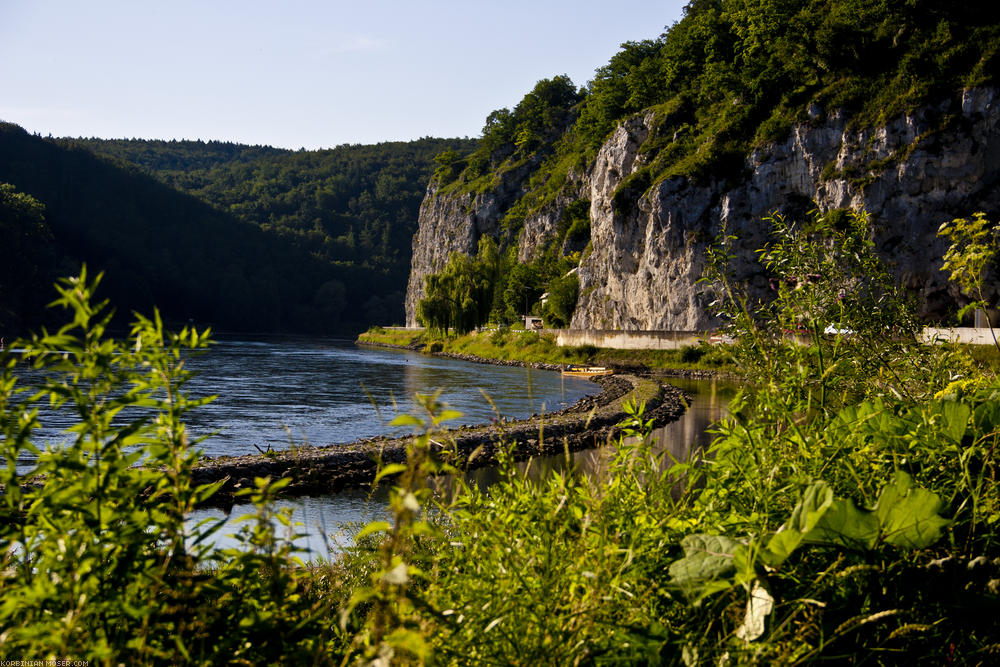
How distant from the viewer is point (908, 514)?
7.05 feet

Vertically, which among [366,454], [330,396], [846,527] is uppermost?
[846,527]

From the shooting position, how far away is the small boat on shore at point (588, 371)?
177ft

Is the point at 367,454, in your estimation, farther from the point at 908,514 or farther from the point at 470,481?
the point at 908,514

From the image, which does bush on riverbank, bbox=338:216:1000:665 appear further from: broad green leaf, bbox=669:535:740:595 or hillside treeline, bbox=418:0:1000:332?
hillside treeline, bbox=418:0:1000:332

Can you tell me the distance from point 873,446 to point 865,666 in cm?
93

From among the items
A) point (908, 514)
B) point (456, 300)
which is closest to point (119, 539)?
point (908, 514)

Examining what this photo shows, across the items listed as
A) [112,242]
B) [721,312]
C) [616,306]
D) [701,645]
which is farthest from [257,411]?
[112,242]

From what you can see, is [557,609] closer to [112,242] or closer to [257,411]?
[257,411]

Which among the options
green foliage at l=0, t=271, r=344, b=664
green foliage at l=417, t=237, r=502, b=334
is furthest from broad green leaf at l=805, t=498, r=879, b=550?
green foliage at l=417, t=237, r=502, b=334

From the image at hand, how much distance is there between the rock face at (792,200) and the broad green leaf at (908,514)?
3746cm

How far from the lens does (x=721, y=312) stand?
15.5 feet

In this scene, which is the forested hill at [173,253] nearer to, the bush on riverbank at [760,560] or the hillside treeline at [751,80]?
the hillside treeline at [751,80]

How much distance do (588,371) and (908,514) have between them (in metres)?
53.5

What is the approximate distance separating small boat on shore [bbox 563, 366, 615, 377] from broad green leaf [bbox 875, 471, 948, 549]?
50680 mm
